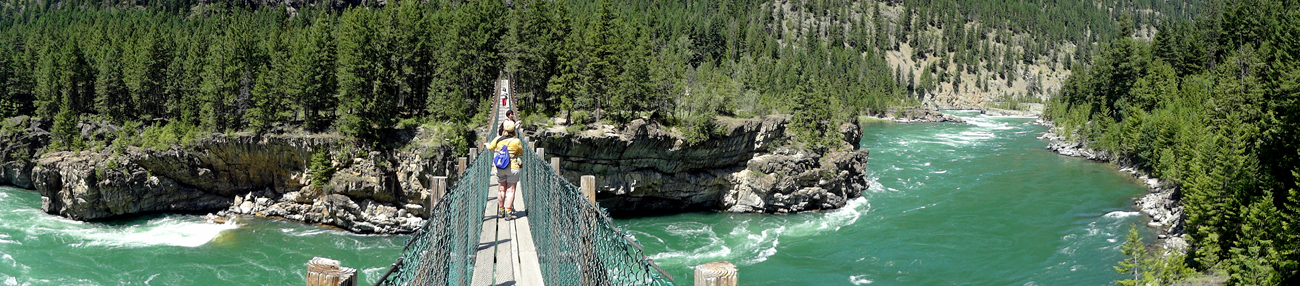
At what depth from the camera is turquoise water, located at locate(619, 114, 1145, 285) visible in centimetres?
2420

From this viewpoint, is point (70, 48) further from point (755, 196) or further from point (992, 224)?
point (992, 224)

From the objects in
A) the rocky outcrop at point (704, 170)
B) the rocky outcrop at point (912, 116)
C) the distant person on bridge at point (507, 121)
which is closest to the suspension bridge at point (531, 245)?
the distant person on bridge at point (507, 121)

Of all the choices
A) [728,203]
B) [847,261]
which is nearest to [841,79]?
[728,203]

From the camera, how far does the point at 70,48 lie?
41938mm

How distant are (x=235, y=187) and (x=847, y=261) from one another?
29.0m

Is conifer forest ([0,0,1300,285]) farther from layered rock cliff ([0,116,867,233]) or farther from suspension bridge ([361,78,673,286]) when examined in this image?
suspension bridge ([361,78,673,286])

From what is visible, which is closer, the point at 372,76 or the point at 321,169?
the point at 321,169

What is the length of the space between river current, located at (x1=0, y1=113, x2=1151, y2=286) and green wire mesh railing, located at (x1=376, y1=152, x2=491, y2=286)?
1703 centimetres

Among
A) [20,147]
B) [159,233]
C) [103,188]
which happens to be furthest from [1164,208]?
[20,147]

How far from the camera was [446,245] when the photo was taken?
19.5ft

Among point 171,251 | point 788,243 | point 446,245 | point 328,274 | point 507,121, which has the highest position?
point 507,121

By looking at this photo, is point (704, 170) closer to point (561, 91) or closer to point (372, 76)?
point (561, 91)

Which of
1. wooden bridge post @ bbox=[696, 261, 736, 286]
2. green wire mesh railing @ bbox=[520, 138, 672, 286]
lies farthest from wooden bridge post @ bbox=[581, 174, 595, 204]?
wooden bridge post @ bbox=[696, 261, 736, 286]

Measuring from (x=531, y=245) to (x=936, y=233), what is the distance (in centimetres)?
2554
